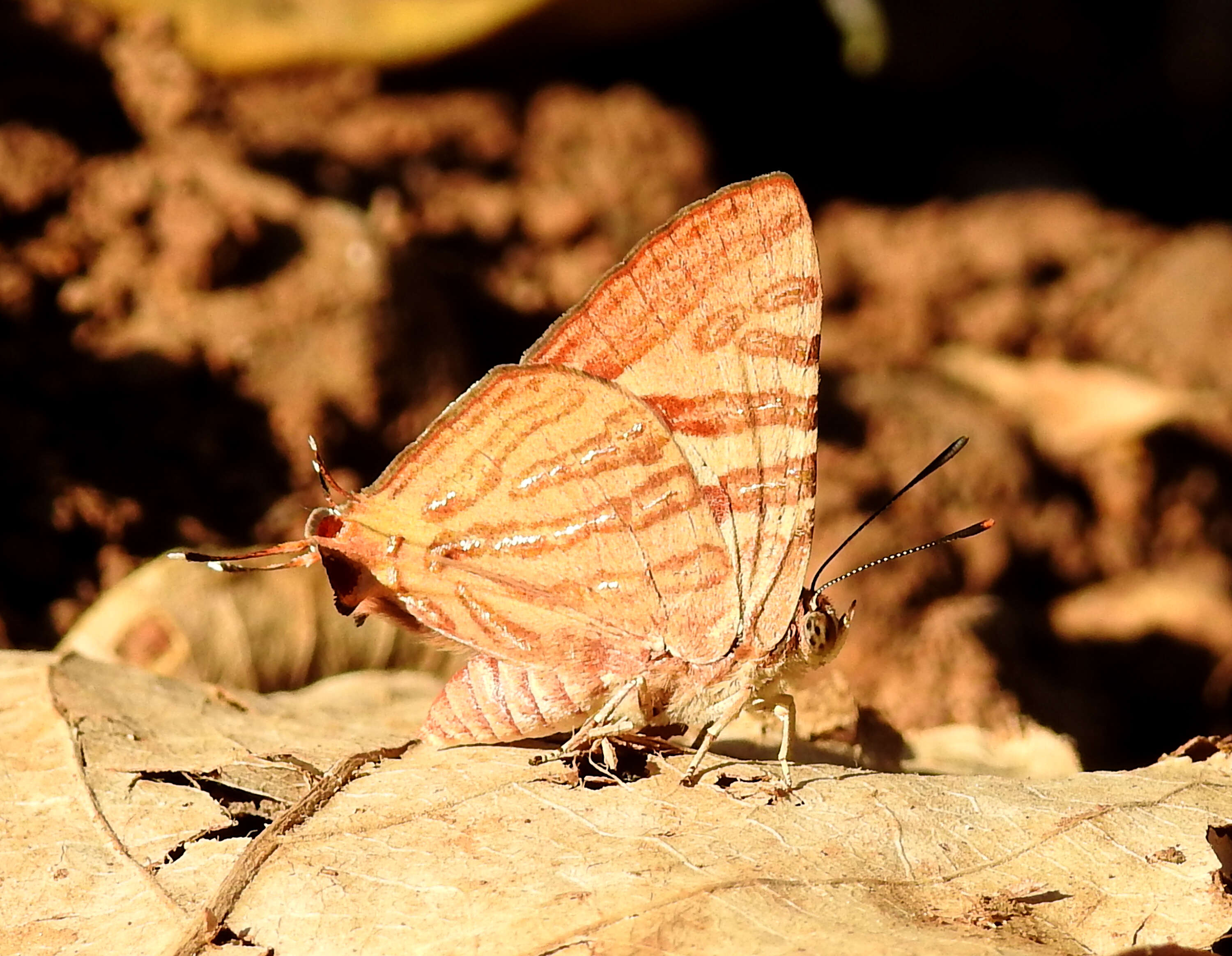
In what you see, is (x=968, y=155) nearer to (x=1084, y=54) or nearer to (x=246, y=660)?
(x=1084, y=54)

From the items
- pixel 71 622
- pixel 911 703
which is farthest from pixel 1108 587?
pixel 71 622

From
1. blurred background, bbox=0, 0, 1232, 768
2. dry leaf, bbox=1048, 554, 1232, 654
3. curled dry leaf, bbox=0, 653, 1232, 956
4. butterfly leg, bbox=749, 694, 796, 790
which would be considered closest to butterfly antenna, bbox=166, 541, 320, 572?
curled dry leaf, bbox=0, 653, 1232, 956

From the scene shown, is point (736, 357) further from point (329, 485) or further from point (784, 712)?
point (329, 485)

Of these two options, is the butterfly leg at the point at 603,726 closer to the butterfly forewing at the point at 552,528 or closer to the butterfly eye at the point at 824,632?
the butterfly forewing at the point at 552,528

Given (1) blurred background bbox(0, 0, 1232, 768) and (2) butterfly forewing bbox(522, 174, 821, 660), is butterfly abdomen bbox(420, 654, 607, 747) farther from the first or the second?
(1) blurred background bbox(0, 0, 1232, 768)

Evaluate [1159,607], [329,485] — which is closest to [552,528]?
[329,485]

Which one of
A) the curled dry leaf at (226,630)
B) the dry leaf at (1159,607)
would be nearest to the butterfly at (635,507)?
the curled dry leaf at (226,630)

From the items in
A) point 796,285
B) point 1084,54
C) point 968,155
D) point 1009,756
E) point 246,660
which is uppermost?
point 1084,54
